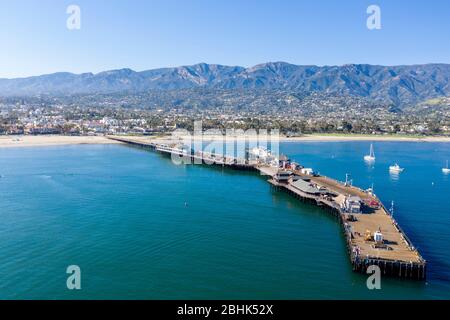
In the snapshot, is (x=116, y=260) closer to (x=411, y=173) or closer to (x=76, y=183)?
(x=76, y=183)

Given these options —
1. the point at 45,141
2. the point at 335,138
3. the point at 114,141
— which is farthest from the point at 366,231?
the point at 335,138

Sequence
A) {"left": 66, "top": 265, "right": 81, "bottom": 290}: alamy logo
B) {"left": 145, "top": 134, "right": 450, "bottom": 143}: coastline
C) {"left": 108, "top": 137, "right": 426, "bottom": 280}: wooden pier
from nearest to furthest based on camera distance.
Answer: {"left": 66, "top": 265, "right": 81, "bottom": 290}: alamy logo → {"left": 108, "top": 137, "right": 426, "bottom": 280}: wooden pier → {"left": 145, "top": 134, "right": 450, "bottom": 143}: coastline

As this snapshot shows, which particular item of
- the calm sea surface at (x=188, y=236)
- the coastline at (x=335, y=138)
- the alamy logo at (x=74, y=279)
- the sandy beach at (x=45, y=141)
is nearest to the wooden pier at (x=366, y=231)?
the calm sea surface at (x=188, y=236)

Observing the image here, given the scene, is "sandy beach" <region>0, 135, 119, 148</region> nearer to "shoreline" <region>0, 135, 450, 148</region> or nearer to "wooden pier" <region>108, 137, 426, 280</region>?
"shoreline" <region>0, 135, 450, 148</region>

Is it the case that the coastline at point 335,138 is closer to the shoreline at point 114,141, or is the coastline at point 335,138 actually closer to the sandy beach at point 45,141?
the shoreline at point 114,141

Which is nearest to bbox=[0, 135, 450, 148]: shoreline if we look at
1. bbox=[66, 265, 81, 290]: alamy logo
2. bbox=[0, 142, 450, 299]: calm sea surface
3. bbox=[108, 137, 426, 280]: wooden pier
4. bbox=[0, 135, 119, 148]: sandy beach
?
bbox=[0, 135, 119, 148]: sandy beach
